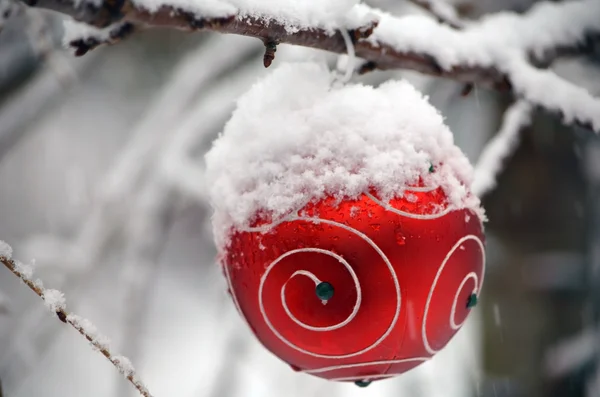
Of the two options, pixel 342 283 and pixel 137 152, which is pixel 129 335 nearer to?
pixel 137 152

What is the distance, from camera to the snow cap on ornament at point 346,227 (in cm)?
82

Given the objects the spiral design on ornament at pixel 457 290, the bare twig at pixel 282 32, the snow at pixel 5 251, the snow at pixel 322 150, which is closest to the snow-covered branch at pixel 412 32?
the bare twig at pixel 282 32

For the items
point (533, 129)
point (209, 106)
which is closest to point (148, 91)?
point (209, 106)

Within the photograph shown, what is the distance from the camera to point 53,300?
2.19ft

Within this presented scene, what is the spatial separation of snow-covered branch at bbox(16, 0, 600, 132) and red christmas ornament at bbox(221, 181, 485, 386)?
28 centimetres

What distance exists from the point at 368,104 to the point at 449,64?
43cm

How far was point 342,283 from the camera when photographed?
0.81 m

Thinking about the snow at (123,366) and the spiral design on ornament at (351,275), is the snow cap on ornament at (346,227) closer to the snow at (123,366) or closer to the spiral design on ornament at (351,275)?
the spiral design on ornament at (351,275)

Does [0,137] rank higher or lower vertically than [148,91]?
higher

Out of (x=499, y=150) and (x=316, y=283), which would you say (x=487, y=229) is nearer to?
(x=499, y=150)

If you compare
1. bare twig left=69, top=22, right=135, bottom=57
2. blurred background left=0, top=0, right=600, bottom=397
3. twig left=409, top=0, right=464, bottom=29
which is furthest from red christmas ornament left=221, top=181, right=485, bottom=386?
blurred background left=0, top=0, right=600, bottom=397

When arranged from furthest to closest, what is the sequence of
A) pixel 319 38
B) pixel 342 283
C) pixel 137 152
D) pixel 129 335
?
pixel 137 152 < pixel 129 335 < pixel 319 38 < pixel 342 283

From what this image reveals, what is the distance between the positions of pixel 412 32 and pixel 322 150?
18.8 inches

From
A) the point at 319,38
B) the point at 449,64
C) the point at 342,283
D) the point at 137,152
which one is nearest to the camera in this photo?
the point at 342,283
